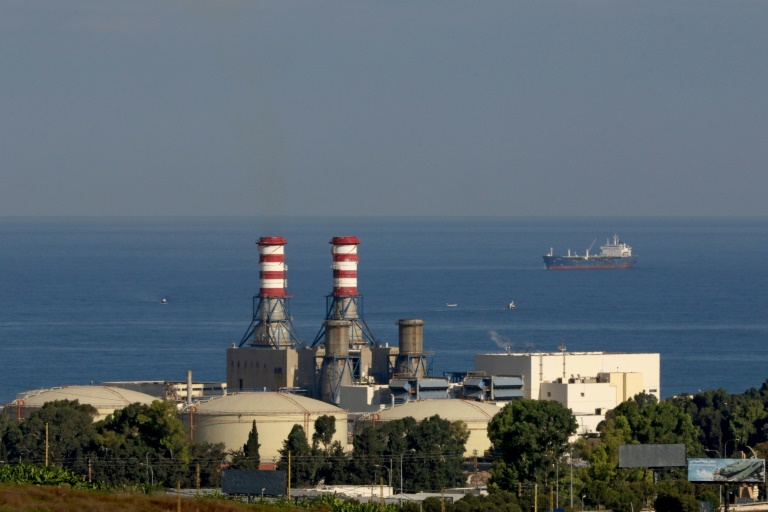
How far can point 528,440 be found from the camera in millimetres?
60500

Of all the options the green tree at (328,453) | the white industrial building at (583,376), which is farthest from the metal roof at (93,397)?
the white industrial building at (583,376)

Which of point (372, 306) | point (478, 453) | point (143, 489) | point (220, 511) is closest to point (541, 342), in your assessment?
point (372, 306)

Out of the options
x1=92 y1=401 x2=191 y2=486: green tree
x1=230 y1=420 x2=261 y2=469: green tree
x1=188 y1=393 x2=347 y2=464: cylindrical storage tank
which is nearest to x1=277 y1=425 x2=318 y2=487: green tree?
x1=230 y1=420 x2=261 y2=469: green tree

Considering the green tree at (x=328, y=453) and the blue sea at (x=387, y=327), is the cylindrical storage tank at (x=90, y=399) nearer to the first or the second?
the green tree at (x=328, y=453)

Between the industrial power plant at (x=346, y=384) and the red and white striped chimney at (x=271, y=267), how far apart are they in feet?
0.18

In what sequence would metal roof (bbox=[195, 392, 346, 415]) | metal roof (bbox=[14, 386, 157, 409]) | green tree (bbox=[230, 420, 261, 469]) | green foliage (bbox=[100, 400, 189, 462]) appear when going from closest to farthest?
green tree (bbox=[230, 420, 261, 469]) → green foliage (bbox=[100, 400, 189, 462]) → metal roof (bbox=[195, 392, 346, 415]) → metal roof (bbox=[14, 386, 157, 409])

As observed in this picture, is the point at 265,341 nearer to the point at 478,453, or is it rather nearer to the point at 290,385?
the point at 290,385

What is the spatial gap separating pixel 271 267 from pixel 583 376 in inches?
745

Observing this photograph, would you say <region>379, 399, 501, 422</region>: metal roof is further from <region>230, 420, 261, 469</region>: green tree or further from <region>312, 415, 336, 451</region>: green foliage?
<region>230, 420, 261, 469</region>: green tree

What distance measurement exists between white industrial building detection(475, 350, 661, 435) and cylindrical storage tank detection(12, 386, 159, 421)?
1805 centimetres

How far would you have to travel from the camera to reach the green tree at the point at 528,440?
59938 millimetres

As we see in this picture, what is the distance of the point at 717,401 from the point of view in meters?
81.2

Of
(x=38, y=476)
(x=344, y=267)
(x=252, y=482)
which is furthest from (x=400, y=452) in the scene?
(x=344, y=267)

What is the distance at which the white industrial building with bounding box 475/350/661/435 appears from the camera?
8194cm
